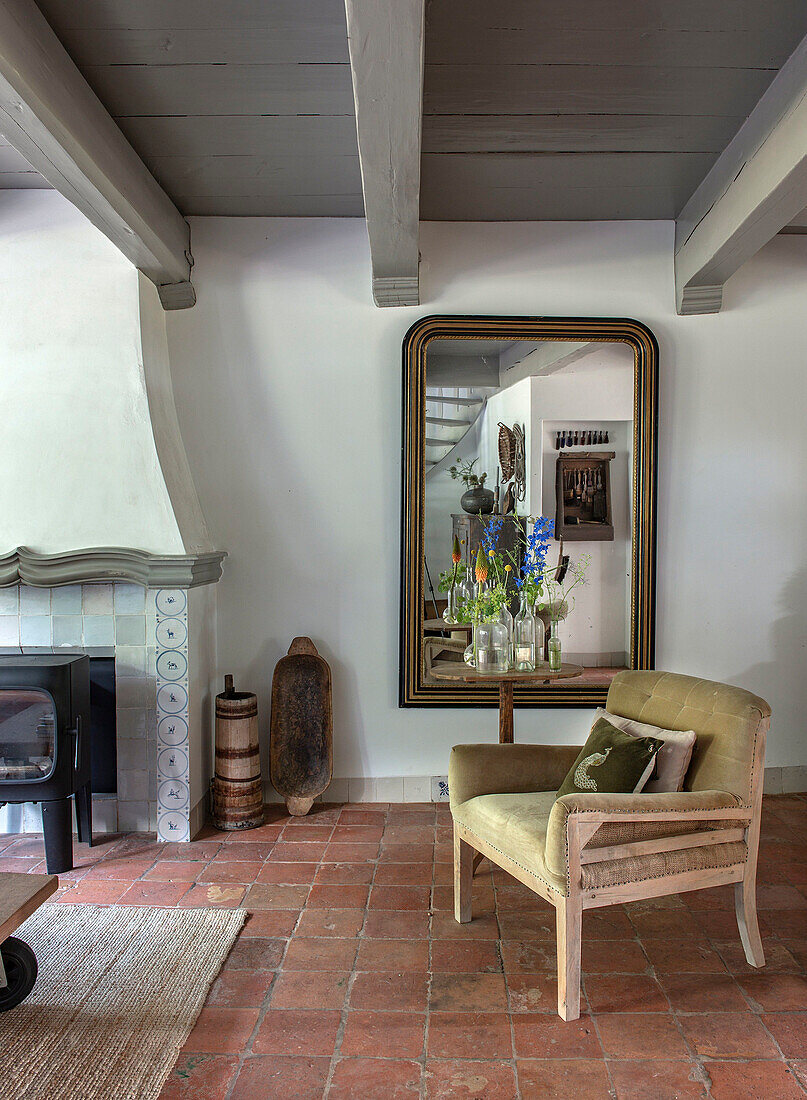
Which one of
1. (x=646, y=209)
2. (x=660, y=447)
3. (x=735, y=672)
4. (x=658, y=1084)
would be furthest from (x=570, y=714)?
(x=646, y=209)

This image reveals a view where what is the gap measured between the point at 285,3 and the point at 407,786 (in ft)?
9.89

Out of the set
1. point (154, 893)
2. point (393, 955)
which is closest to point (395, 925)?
point (393, 955)

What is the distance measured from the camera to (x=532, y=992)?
2.27m

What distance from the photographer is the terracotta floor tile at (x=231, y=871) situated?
2996 mm

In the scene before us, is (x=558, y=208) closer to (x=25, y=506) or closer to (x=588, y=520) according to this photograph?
(x=588, y=520)

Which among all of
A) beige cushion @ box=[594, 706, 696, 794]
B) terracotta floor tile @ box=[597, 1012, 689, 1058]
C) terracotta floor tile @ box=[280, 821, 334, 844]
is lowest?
terracotta floor tile @ box=[280, 821, 334, 844]

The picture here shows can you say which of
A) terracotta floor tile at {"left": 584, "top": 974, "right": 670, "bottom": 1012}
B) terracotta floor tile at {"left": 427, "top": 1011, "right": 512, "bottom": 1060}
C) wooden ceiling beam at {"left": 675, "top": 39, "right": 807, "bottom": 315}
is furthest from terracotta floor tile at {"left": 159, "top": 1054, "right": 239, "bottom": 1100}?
wooden ceiling beam at {"left": 675, "top": 39, "right": 807, "bottom": 315}

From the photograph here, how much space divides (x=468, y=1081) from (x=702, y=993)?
76 cm

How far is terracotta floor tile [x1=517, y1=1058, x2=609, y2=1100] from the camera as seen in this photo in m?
1.87

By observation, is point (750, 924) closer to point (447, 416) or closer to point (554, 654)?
point (554, 654)

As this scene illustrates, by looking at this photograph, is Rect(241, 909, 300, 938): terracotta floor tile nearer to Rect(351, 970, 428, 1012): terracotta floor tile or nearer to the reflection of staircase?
Rect(351, 970, 428, 1012): terracotta floor tile

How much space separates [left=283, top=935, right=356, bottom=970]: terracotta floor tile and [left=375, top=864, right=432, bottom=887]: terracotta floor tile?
42cm

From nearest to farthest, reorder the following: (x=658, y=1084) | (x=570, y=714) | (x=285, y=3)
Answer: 1. (x=658, y=1084)
2. (x=285, y=3)
3. (x=570, y=714)

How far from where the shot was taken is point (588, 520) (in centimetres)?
374
